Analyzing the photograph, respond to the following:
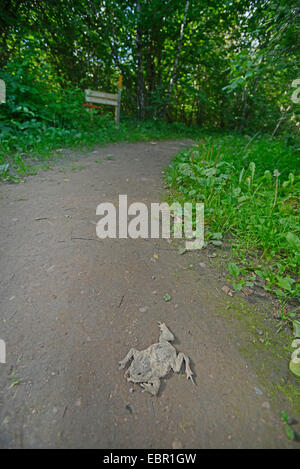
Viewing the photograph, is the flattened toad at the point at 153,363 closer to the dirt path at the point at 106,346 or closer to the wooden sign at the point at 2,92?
the dirt path at the point at 106,346

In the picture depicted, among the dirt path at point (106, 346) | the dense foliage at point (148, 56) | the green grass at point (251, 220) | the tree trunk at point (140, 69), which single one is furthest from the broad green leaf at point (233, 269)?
the tree trunk at point (140, 69)

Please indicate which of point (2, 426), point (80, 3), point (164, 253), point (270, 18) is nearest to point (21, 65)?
point (80, 3)

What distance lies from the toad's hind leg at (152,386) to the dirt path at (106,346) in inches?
1.1

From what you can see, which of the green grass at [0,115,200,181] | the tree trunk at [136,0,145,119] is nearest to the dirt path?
the green grass at [0,115,200,181]

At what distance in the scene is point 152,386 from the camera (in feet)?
3.22

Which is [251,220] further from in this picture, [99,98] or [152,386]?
[99,98]

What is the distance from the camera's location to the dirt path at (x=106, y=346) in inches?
33.5

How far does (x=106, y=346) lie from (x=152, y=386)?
0.99 ft

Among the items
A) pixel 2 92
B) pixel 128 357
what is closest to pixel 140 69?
pixel 2 92

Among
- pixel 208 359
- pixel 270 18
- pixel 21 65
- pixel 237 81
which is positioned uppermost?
pixel 21 65
